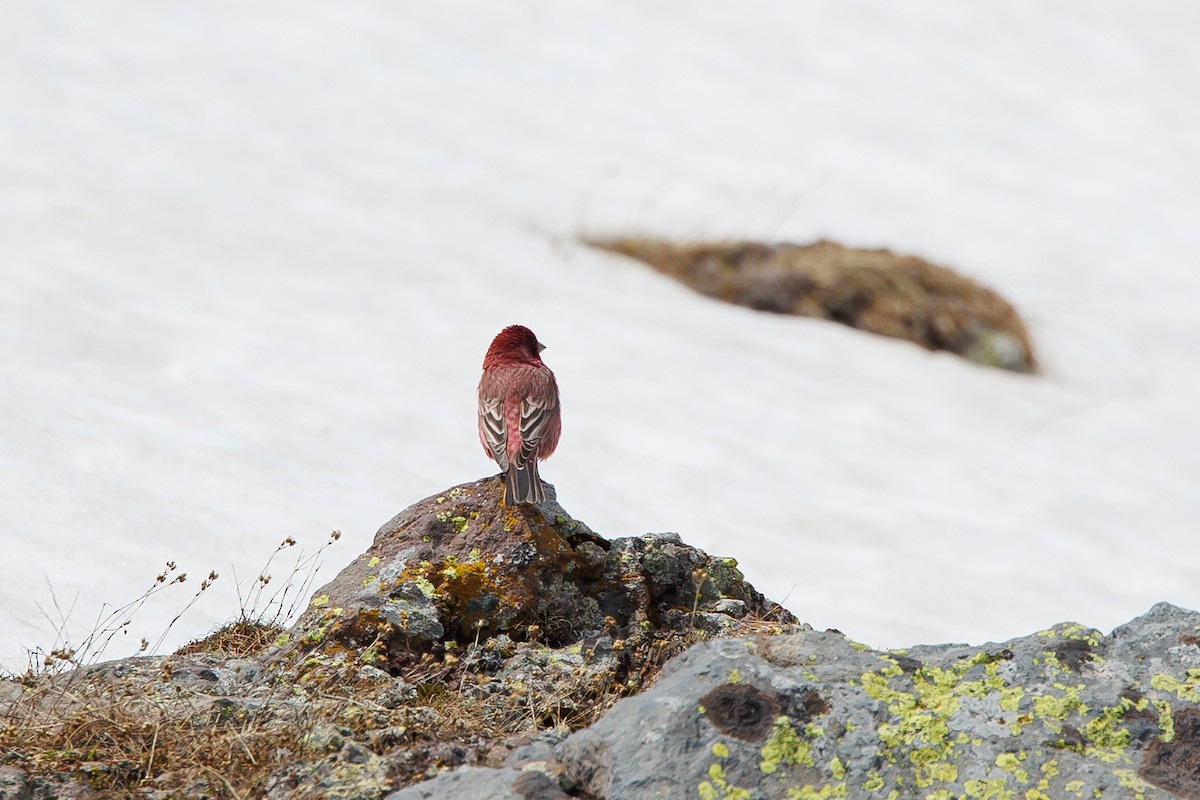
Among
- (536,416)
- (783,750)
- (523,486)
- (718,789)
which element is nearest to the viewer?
(718,789)

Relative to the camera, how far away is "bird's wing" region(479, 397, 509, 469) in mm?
5809

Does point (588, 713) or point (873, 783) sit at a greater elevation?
point (588, 713)

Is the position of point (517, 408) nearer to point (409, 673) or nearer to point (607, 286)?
point (409, 673)

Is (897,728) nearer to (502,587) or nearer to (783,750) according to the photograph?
(783,750)

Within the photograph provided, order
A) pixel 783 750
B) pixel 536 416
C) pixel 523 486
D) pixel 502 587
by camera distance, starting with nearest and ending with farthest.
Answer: pixel 783 750 → pixel 502 587 → pixel 523 486 → pixel 536 416

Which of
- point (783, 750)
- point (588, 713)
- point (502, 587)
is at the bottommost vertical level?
point (783, 750)

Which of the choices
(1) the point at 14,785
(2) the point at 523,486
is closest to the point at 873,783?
(2) the point at 523,486

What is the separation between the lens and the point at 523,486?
528 cm

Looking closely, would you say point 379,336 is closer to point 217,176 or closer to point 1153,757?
point 217,176

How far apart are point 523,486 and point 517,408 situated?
0.82 m

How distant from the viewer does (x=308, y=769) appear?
3658 mm

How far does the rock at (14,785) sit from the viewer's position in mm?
3658

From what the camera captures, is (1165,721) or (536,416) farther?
(536,416)

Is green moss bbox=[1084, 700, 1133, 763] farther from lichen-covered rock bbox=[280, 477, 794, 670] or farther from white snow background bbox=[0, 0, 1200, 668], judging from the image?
white snow background bbox=[0, 0, 1200, 668]
